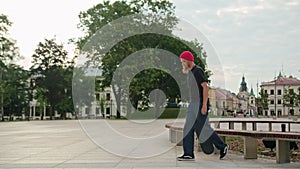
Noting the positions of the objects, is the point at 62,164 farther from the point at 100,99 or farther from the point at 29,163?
the point at 100,99

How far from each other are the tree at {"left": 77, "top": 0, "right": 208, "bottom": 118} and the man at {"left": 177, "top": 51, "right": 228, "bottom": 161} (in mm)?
31912

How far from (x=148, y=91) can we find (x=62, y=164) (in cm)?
3842

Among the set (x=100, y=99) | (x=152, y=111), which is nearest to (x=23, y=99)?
(x=100, y=99)

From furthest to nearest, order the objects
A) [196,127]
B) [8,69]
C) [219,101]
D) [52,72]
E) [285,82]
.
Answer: [285,82]
[219,101]
[52,72]
[8,69]
[196,127]

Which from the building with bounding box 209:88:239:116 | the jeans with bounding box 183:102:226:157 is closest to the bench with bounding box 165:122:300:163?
the jeans with bounding box 183:102:226:157

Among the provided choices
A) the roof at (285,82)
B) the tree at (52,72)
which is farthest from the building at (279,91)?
the tree at (52,72)

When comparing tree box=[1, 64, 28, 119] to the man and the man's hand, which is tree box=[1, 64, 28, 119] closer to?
the man

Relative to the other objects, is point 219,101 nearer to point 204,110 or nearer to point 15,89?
point 15,89

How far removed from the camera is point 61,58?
69.2 m

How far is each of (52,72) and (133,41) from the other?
27.1 meters

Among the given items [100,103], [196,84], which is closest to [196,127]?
[196,84]

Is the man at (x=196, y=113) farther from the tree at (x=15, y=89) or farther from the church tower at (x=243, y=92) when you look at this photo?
the church tower at (x=243, y=92)

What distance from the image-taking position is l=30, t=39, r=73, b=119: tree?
6700 cm

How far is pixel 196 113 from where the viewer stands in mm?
7652
